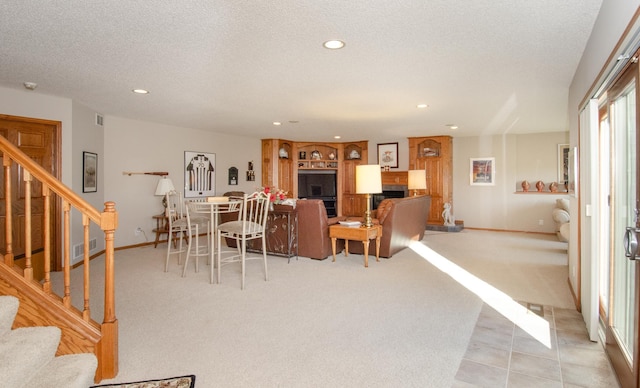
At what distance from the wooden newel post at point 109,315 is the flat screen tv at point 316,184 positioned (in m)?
7.20

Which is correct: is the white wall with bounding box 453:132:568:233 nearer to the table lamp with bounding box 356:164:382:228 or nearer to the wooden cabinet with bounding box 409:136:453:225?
the wooden cabinet with bounding box 409:136:453:225

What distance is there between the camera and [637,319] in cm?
157

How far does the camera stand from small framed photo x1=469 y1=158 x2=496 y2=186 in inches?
324

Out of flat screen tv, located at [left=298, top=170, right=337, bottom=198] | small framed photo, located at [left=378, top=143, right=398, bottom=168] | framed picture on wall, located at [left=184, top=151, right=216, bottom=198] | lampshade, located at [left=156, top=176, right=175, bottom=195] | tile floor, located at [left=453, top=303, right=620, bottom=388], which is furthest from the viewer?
flat screen tv, located at [left=298, top=170, right=337, bottom=198]

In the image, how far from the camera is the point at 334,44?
2.83 metres

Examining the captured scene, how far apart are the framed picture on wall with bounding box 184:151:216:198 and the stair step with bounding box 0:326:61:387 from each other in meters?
5.22

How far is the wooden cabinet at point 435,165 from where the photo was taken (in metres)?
8.30

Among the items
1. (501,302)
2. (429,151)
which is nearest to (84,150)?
(501,302)

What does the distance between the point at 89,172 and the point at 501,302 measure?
5.45 m

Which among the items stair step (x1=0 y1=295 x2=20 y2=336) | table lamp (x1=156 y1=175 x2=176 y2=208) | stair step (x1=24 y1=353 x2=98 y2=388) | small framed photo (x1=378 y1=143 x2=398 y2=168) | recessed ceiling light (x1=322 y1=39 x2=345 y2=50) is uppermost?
recessed ceiling light (x1=322 y1=39 x2=345 y2=50)

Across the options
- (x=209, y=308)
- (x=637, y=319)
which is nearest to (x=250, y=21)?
(x=209, y=308)

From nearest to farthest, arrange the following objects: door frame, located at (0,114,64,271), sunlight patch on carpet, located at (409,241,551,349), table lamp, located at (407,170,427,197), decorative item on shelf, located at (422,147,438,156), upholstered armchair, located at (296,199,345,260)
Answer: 1. sunlight patch on carpet, located at (409,241,551,349)
2. door frame, located at (0,114,64,271)
3. upholstered armchair, located at (296,199,345,260)
4. table lamp, located at (407,170,427,197)
5. decorative item on shelf, located at (422,147,438,156)

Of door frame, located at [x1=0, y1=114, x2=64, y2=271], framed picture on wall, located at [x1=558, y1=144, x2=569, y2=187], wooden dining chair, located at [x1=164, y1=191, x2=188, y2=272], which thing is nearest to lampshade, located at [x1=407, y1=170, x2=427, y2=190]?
framed picture on wall, located at [x1=558, y1=144, x2=569, y2=187]

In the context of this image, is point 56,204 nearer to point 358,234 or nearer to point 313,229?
point 313,229
